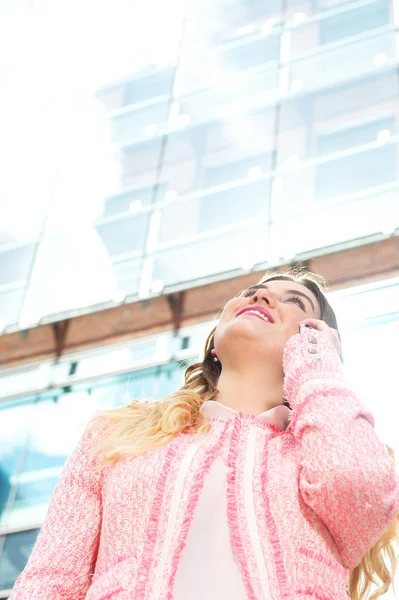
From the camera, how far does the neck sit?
5.36ft

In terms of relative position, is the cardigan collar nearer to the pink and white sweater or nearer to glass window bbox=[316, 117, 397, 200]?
the pink and white sweater

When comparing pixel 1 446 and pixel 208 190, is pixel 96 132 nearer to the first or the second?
pixel 208 190

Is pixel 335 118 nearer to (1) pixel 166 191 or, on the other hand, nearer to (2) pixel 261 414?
(1) pixel 166 191

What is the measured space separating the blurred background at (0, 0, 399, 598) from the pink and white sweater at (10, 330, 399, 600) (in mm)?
2349

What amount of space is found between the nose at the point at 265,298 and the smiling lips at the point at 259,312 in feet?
0.12

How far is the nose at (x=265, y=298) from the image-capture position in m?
1.84

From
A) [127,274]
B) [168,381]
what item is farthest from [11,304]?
[168,381]

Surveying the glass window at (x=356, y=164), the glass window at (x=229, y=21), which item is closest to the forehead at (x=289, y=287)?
the glass window at (x=356, y=164)

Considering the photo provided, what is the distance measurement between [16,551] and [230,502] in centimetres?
366

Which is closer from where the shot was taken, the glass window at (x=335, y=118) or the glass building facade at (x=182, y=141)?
the glass building facade at (x=182, y=141)

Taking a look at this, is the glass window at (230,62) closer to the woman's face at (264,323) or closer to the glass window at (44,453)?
the glass window at (44,453)

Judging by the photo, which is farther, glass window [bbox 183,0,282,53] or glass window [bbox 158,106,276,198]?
glass window [bbox 183,0,282,53]

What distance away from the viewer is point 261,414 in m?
1.57

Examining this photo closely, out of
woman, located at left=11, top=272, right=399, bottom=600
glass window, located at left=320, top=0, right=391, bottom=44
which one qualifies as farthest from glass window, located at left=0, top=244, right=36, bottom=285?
woman, located at left=11, top=272, right=399, bottom=600
